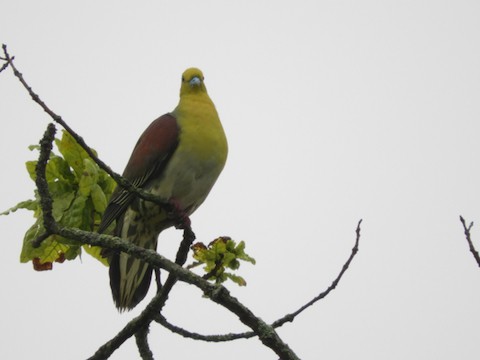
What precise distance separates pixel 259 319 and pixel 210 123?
2.34 m

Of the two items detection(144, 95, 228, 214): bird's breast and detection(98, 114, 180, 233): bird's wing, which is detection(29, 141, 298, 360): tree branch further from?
detection(98, 114, 180, 233): bird's wing

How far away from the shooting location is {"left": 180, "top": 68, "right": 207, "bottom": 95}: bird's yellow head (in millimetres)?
5258

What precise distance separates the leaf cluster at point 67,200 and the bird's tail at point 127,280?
57 cm

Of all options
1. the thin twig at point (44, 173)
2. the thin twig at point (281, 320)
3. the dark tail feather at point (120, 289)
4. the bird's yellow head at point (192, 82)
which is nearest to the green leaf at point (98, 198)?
the dark tail feather at point (120, 289)

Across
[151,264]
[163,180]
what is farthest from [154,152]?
[151,264]

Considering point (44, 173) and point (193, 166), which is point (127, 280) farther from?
point (44, 173)

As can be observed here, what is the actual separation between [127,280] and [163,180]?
2.35 feet

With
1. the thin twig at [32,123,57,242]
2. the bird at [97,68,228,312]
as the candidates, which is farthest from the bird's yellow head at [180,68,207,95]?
the thin twig at [32,123,57,242]

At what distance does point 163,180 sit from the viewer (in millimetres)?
4461

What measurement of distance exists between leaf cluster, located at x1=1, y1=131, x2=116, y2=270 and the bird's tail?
57cm

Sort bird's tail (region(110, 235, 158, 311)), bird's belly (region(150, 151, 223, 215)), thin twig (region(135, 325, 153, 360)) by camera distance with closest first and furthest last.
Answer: thin twig (region(135, 325, 153, 360)) → bird's tail (region(110, 235, 158, 311)) → bird's belly (region(150, 151, 223, 215))

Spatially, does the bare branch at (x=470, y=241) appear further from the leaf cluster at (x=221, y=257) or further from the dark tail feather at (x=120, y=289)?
the dark tail feather at (x=120, y=289)

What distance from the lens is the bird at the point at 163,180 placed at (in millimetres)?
4293

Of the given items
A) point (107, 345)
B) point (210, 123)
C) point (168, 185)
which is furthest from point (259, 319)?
point (210, 123)
